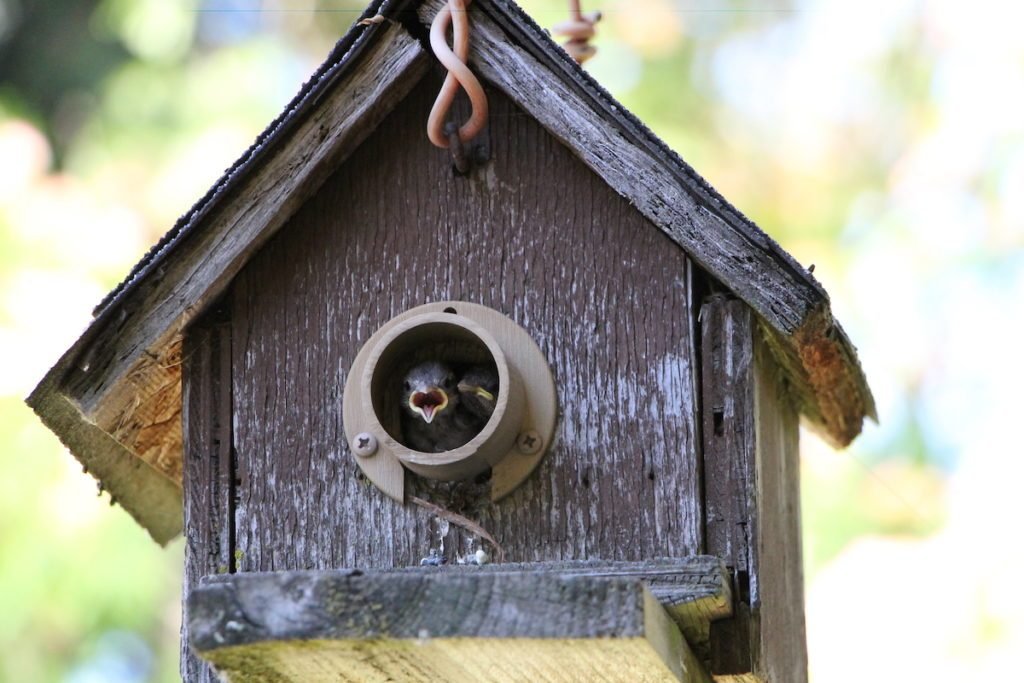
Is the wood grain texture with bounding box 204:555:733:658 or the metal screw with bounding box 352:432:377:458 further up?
the metal screw with bounding box 352:432:377:458

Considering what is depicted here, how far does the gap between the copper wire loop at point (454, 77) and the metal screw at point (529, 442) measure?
0.51 m

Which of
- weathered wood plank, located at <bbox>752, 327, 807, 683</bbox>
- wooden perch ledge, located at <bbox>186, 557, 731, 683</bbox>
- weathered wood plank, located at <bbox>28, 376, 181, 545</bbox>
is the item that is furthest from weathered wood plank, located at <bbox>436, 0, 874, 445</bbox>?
weathered wood plank, located at <bbox>28, 376, 181, 545</bbox>

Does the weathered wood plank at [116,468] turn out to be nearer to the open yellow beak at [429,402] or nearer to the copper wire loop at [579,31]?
the open yellow beak at [429,402]

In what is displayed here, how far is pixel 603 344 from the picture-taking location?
246 centimetres

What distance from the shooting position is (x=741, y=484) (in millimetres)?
2344

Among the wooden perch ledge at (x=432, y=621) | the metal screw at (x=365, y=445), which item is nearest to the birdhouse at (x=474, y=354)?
the metal screw at (x=365, y=445)

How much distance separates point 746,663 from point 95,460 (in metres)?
1.28

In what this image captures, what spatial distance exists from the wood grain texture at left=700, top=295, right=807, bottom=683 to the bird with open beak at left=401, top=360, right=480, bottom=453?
17.1 inches

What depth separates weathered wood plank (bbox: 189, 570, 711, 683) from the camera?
1.93 metres

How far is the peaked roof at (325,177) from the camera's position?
2.40m

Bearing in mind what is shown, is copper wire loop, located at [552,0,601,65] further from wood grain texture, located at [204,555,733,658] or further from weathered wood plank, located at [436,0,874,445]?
wood grain texture, located at [204,555,733,658]

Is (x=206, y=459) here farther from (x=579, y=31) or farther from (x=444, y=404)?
(x=579, y=31)

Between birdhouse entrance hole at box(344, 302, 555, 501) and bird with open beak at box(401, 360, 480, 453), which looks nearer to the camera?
birdhouse entrance hole at box(344, 302, 555, 501)

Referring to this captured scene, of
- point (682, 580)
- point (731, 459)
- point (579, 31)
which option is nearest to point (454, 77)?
point (579, 31)
